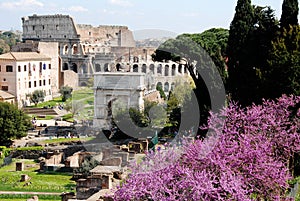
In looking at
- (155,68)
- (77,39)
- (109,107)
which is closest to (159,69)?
(155,68)

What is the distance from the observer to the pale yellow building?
4806cm

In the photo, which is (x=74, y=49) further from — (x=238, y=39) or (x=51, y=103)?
(x=238, y=39)

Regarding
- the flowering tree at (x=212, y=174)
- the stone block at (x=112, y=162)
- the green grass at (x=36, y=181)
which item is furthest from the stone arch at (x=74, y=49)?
the flowering tree at (x=212, y=174)

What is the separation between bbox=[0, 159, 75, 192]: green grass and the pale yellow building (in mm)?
23543

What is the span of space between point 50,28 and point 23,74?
30.8 metres

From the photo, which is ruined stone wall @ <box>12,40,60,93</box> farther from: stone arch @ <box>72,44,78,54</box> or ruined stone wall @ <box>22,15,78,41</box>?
stone arch @ <box>72,44,78,54</box>

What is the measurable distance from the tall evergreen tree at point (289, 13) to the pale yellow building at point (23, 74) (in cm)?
3121

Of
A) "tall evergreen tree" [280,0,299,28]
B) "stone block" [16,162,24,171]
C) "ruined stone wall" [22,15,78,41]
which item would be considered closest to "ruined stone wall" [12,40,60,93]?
"ruined stone wall" [22,15,78,41]

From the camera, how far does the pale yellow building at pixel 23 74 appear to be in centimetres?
4806

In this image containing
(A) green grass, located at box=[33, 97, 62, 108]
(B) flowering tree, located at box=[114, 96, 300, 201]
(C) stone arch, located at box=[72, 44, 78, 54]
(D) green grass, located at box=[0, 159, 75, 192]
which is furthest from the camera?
(C) stone arch, located at box=[72, 44, 78, 54]

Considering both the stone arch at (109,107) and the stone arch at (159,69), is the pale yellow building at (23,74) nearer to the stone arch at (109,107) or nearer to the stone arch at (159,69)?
the stone arch at (159,69)

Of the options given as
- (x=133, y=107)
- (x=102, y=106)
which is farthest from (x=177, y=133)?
(x=102, y=106)

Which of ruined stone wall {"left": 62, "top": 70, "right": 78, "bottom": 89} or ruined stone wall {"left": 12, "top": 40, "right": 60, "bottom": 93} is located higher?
ruined stone wall {"left": 12, "top": 40, "right": 60, "bottom": 93}

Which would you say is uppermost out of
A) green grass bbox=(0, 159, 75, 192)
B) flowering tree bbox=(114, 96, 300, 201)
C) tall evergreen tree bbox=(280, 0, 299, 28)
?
tall evergreen tree bbox=(280, 0, 299, 28)
